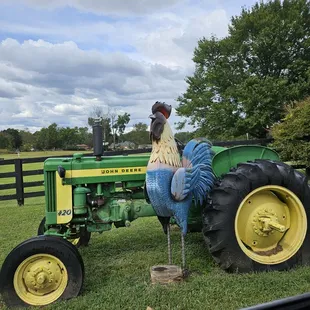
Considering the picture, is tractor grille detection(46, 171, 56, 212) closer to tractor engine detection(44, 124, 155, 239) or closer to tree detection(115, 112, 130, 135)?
tractor engine detection(44, 124, 155, 239)

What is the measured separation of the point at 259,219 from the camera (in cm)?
347

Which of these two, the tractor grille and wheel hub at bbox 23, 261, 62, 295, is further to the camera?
the tractor grille

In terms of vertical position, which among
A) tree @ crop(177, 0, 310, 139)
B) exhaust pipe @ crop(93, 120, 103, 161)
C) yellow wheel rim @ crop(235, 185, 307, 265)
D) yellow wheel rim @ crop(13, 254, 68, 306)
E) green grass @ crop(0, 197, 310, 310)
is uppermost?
tree @ crop(177, 0, 310, 139)

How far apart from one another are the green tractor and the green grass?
178mm

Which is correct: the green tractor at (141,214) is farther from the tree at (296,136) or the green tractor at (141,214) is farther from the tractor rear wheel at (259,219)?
the tree at (296,136)

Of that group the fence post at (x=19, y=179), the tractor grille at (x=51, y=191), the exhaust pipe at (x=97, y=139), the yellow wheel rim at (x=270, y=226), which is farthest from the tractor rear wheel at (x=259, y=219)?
the fence post at (x=19, y=179)

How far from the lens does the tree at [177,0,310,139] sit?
1769 cm

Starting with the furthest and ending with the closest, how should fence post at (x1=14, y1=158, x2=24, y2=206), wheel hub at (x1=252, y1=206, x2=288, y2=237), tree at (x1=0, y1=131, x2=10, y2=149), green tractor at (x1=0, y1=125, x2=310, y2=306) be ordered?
tree at (x1=0, y1=131, x2=10, y2=149), fence post at (x1=14, y1=158, x2=24, y2=206), wheel hub at (x1=252, y1=206, x2=288, y2=237), green tractor at (x1=0, y1=125, x2=310, y2=306)

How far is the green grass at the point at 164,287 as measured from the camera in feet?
9.45

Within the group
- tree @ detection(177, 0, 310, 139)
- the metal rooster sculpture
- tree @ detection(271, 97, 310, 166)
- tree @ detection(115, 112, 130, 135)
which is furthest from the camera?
tree @ detection(115, 112, 130, 135)

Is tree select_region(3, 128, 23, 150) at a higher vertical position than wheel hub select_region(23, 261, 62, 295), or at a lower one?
higher

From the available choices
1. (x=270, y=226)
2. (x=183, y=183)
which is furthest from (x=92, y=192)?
(x=270, y=226)

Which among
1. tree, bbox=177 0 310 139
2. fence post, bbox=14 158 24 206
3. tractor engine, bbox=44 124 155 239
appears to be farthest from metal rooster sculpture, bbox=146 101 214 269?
tree, bbox=177 0 310 139

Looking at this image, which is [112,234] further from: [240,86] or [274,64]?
[274,64]
